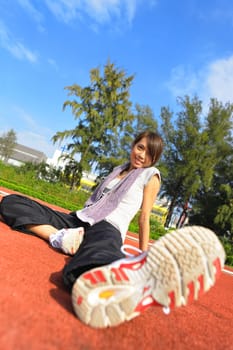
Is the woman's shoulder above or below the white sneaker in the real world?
above

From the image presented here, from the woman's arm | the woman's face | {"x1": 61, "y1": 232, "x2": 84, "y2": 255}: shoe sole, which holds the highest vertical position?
the woman's face

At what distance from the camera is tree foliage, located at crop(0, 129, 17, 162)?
61.5 m

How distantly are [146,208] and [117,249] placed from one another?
653mm

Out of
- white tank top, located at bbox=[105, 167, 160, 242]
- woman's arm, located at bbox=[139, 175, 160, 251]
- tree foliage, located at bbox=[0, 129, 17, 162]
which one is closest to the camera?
woman's arm, located at bbox=[139, 175, 160, 251]

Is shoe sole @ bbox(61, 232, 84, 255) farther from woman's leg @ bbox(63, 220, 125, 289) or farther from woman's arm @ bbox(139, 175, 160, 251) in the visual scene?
woman's arm @ bbox(139, 175, 160, 251)

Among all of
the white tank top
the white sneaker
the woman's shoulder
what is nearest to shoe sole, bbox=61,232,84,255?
the white sneaker

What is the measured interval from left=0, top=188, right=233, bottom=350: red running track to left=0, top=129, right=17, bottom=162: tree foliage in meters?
61.9

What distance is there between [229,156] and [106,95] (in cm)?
1140

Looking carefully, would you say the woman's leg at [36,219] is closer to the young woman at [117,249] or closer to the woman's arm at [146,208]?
the young woman at [117,249]

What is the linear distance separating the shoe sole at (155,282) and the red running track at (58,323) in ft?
0.31

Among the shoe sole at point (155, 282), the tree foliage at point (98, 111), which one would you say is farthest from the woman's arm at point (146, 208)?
the tree foliage at point (98, 111)

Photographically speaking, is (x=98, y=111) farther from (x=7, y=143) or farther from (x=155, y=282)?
(x=7, y=143)

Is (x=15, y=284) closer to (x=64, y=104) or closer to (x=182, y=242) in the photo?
(x=182, y=242)

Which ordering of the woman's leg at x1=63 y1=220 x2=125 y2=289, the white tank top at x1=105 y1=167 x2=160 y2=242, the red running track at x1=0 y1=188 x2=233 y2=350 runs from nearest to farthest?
the red running track at x1=0 y1=188 x2=233 y2=350 → the woman's leg at x1=63 y1=220 x2=125 y2=289 → the white tank top at x1=105 y1=167 x2=160 y2=242
